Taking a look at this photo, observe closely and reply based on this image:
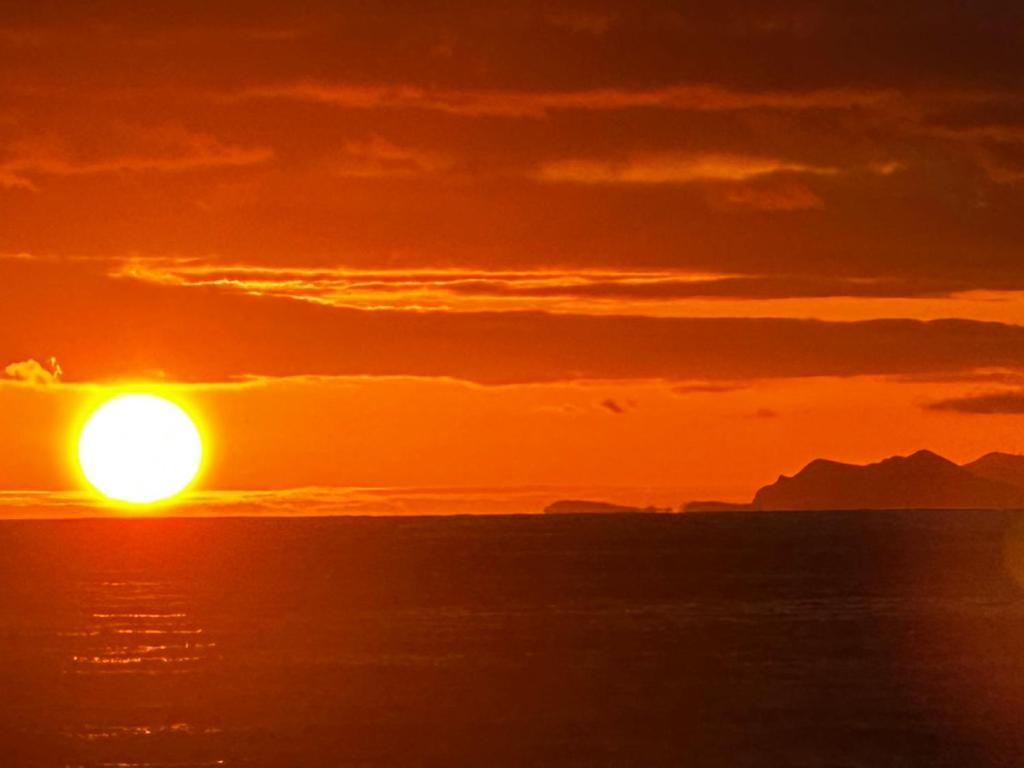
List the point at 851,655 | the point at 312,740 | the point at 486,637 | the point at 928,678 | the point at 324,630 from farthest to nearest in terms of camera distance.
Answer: the point at 324,630
the point at 486,637
the point at 851,655
the point at 928,678
the point at 312,740

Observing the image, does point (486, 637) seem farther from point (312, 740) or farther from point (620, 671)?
point (312, 740)

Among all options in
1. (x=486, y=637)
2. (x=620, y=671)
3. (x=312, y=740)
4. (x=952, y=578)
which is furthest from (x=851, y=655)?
(x=952, y=578)

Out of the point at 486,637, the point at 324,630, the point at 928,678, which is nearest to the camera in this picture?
the point at 928,678

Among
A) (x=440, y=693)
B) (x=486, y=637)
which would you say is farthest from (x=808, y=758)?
(x=486, y=637)

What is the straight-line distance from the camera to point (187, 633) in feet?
355

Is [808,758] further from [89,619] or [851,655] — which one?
[89,619]

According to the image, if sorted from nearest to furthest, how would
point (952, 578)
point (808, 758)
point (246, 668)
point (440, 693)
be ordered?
point (808, 758)
point (440, 693)
point (246, 668)
point (952, 578)

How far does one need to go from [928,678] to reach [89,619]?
60386 millimetres

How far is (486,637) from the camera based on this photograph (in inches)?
4063

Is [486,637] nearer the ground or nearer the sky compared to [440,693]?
nearer the sky

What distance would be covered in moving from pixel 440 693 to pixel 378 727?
32.6 feet

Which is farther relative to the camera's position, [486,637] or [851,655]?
[486,637]

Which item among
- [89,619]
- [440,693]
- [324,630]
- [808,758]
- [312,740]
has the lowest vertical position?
[808,758]

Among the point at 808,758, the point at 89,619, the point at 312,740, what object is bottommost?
the point at 808,758
